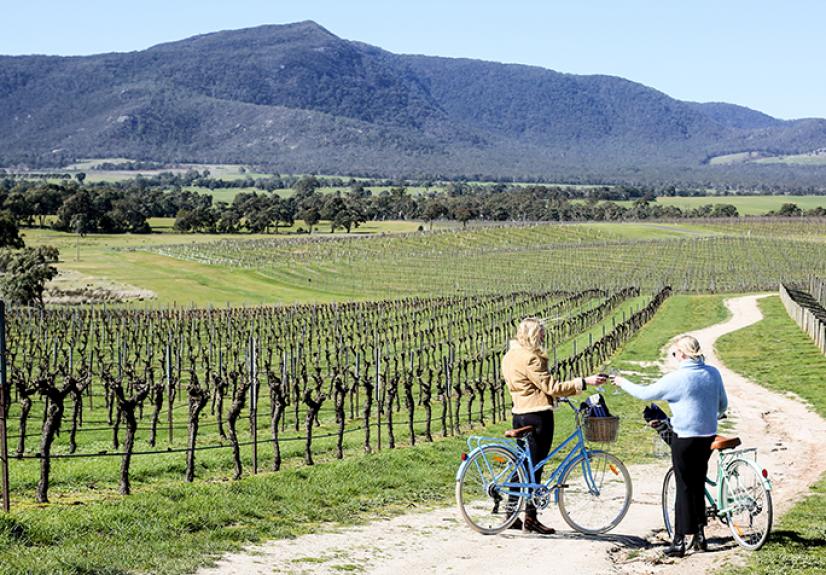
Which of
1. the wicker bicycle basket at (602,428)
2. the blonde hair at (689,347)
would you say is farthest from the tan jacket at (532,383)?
the blonde hair at (689,347)

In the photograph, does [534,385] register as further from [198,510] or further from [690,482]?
[198,510]

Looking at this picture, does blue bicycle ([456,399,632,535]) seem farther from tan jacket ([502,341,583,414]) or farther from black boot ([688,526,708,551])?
black boot ([688,526,708,551])

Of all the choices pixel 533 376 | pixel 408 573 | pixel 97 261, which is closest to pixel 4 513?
pixel 408 573

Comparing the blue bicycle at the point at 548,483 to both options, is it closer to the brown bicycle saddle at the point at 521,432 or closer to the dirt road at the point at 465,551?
the brown bicycle saddle at the point at 521,432

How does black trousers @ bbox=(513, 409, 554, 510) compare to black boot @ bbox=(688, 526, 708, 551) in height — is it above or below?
above

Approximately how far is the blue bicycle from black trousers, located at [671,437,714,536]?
27.1 inches

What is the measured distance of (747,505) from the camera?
32.1ft

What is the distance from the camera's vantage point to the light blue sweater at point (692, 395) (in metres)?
9.52

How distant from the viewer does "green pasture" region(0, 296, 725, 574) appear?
29.1 feet

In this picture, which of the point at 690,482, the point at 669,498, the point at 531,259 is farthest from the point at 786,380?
→ the point at 531,259

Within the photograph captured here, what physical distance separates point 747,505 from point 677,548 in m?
0.79

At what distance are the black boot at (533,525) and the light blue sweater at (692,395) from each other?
1.66 meters

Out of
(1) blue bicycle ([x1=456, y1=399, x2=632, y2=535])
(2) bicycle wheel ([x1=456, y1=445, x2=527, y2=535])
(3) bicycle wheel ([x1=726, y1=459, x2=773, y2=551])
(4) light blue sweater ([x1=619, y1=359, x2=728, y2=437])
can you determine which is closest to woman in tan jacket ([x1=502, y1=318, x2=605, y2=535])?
(1) blue bicycle ([x1=456, y1=399, x2=632, y2=535])

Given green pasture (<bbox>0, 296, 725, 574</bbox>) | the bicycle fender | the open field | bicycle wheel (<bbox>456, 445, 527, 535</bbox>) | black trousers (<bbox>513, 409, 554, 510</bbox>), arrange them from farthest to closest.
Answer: the open field
bicycle wheel (<bbox>456, 445, 527, 535</bbox>)
black trousers (<bbox>513, 409, 554, 510</bbox>)
the bicycle fender
green pasture (<bbox>0, 296, 725, 574</bbox>)
